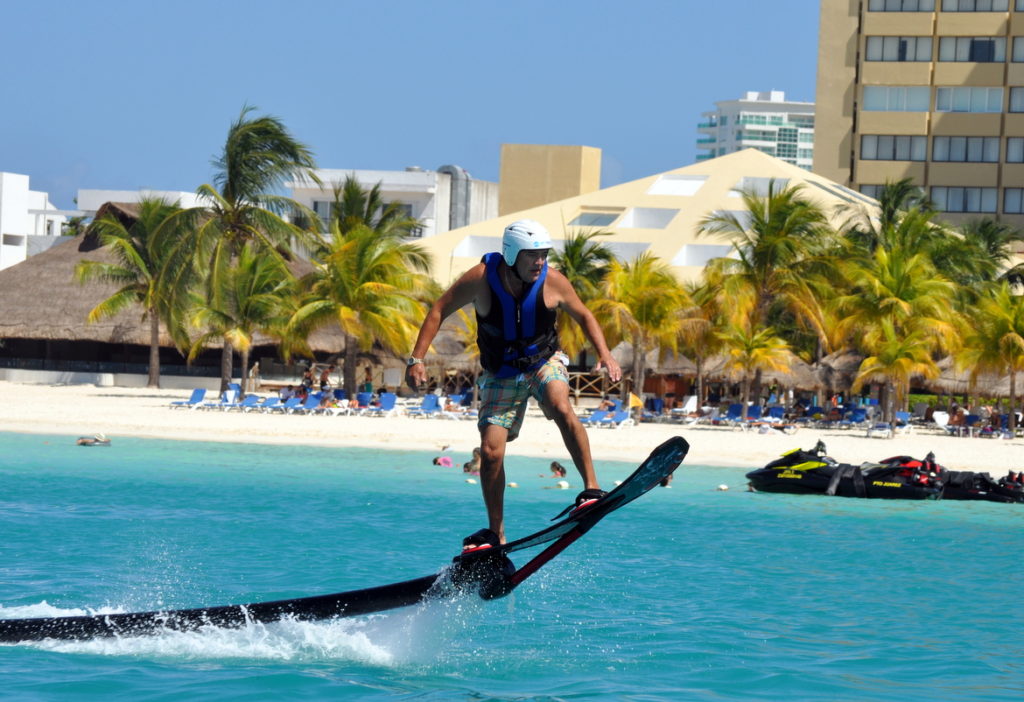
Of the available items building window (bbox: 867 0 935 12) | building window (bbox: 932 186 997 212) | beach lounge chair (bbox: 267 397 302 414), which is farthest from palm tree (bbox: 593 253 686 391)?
building window (bbox: 867 0 935 12)

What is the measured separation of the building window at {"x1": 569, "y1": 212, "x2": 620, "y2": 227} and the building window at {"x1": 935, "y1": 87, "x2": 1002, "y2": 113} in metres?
21.7

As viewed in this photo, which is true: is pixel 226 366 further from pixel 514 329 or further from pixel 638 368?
pixel 514 329

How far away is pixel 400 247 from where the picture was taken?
36500 millimetres

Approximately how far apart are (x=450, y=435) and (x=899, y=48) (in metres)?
49.8

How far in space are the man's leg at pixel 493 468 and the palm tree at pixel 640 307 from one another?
24963mm

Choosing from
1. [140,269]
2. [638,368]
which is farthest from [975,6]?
[140,269]

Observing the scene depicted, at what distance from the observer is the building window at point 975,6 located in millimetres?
68500

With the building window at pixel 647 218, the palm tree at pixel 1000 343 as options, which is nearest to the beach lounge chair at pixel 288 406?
the palm tree at pixel 1000 343

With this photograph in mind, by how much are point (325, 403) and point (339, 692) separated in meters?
23.3

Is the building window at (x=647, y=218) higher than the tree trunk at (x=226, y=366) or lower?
higher

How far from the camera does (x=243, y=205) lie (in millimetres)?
38969

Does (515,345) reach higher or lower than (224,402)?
higher

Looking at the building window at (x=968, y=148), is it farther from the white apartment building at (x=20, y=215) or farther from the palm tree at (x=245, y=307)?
the white apartment building at (x=20, y=215)

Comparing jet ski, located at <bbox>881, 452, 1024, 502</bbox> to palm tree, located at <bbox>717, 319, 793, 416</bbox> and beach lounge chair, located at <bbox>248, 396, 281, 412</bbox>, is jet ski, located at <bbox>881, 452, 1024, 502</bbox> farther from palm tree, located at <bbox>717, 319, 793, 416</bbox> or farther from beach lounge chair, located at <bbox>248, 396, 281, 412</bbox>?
beach lounge chair, located at <bbox>248, 396, 281, 412</bbox>
